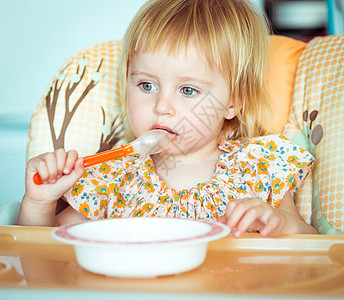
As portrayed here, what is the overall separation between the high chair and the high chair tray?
350mm

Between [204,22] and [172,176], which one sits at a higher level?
[204,22]

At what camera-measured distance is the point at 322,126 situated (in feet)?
3.62

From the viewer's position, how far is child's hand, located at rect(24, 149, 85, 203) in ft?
3.04

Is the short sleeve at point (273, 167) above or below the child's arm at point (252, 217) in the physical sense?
below

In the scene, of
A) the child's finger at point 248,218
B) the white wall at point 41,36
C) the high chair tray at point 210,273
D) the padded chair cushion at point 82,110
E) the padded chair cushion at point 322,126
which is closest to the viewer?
the high chair tray at point 210,273

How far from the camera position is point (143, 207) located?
110 centimetres

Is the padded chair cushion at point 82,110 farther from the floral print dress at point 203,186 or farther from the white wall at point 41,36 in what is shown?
the white wall at point 41,36

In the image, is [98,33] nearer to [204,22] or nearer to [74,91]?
[74,91]

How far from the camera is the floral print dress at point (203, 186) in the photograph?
1.08m

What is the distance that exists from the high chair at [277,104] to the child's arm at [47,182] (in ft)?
0.79

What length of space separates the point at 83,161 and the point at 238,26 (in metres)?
0.51

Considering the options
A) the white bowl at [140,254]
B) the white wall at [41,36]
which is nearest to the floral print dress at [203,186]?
the white bowl at [140,254]

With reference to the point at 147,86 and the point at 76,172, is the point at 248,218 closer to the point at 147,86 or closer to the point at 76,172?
the point at 76,172

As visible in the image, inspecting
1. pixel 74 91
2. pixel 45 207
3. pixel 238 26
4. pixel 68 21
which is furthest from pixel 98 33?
pixel 45 207
